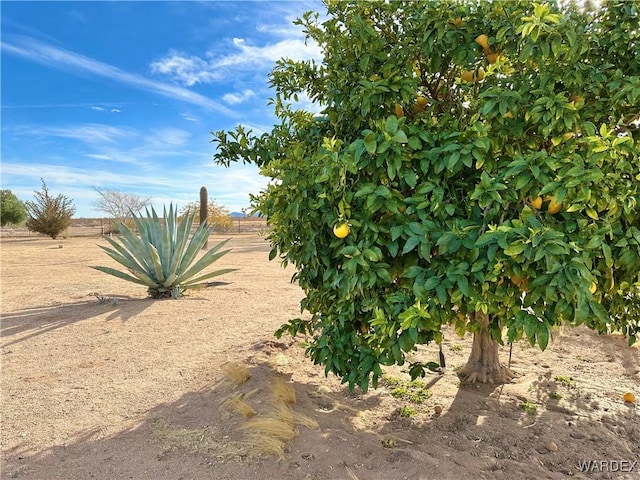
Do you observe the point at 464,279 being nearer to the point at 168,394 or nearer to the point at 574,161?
the point at 574,161

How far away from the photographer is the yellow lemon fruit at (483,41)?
2.28 metres

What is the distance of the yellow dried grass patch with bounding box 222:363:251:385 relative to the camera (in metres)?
3.30

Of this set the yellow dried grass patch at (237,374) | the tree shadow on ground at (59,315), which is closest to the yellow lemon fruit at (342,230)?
the yellow dried grass patch at (237,374)

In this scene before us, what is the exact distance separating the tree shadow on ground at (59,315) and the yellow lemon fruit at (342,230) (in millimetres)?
3863

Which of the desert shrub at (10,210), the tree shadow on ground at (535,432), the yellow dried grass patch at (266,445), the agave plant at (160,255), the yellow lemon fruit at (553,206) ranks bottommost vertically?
the tree shadow on ground at (535,432)

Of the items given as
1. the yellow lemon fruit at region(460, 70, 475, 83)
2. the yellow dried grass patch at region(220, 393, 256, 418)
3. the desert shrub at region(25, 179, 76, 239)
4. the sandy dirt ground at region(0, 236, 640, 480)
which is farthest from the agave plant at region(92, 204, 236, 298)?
the desert shrub at region(25, 179, 76, 239)

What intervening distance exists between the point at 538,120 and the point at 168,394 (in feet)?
9.96

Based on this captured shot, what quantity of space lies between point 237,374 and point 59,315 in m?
Result: 3.18

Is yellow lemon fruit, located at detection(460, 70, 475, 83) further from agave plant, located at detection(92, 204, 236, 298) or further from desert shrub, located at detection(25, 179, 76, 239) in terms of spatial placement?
desert shrub, located at detection(25, 179, 76, 239)

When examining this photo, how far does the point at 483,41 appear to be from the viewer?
229 cm

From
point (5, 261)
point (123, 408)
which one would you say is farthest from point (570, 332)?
point (5, 261)

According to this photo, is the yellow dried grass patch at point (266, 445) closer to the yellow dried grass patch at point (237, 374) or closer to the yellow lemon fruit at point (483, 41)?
the yellow dried grass patch at point (237, 374)

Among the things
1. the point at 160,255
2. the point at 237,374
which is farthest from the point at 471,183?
the point at 160,255

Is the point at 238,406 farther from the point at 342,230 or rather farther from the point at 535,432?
the point at 535,432
